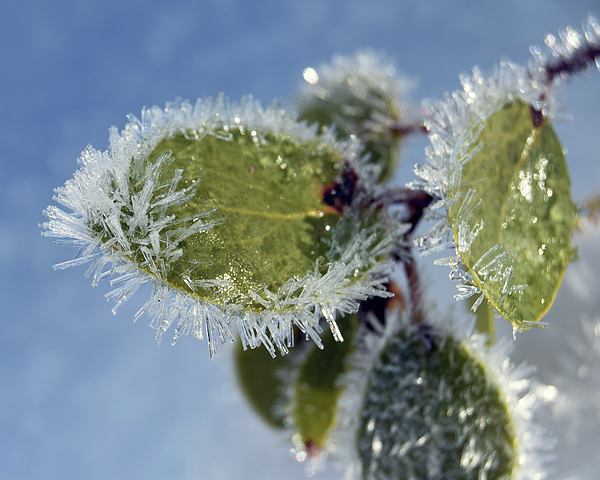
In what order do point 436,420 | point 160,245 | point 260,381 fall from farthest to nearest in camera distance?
1. point 260,381
2. point 436,420
3. point 160,245

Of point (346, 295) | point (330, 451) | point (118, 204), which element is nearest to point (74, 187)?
point (118, 204)

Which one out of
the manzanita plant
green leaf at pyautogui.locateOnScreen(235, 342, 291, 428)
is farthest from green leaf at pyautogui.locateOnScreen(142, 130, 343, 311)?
green leaf at pyautogui.locateOnScreen(235, 342, 291, 428)

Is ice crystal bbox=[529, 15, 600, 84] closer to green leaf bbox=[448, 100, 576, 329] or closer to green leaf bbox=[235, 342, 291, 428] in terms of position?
green leaf bbox=[448, 100, 576, 329]

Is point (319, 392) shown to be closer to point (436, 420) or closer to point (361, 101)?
point (436, 420)

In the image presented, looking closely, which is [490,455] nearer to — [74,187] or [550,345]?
[74,187]

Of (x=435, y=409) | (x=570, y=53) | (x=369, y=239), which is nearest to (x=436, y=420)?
(x=435, y=409)

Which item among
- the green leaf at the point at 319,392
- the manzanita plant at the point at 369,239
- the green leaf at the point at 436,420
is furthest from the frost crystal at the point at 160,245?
the green leaf at the point at 319,392

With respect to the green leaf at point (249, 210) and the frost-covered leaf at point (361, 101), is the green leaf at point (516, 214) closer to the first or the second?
the green leaf at point (249, 210)
